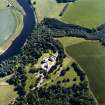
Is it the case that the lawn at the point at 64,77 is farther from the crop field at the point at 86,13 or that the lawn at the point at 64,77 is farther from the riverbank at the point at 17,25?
the crop field at the point at 86,13

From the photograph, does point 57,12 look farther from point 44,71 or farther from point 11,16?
point 44,71

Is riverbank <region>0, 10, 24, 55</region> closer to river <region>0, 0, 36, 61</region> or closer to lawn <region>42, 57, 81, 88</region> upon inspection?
river <region>0, 0, 36, 61</region>

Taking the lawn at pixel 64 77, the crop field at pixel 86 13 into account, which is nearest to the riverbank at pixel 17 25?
the crop field at pixel 86 13

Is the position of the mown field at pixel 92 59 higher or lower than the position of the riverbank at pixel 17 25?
lower

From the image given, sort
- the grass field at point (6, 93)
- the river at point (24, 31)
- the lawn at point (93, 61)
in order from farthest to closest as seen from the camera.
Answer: the river at point (24, 31), the lawn at point (93, 61), the grass field at point (6, 93)

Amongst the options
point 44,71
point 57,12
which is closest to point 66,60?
point 44,71

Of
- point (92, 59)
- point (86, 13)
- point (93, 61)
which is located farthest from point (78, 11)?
point (93, 61)

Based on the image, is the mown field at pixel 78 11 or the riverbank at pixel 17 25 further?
the mown field at pixel 78 11
